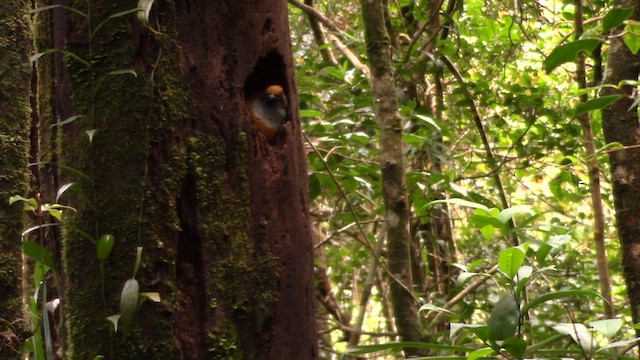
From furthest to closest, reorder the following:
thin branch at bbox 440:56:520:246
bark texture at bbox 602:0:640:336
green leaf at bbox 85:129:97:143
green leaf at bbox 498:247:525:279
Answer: thin branch at bbox 440:56:520:246 < bark texture at bbox 602:0:640:336 < green leaf at bbox 498:247:525:279 < green leaf at bbox 85:129:97:143

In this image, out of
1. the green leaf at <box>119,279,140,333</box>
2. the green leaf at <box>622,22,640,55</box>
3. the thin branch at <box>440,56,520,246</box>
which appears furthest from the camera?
the thin branch at <box>440,56,520,246</box>

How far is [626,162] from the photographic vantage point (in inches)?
86.6

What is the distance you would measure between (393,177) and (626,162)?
709 millimetres

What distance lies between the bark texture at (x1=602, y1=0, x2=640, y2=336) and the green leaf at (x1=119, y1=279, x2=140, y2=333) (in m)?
1.48

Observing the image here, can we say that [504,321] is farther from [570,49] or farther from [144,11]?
[144,11]

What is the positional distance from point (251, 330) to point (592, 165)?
1.78 meters

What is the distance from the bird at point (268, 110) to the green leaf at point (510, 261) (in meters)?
0.53

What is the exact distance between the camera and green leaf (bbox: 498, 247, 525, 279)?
1.53 meters

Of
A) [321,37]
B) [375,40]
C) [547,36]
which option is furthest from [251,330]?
[547,36]

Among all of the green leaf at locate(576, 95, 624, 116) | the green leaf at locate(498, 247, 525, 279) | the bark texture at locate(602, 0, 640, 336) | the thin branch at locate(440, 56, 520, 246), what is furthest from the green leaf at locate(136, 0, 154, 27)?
the thin branch at locate(440, 56, 520, 246)

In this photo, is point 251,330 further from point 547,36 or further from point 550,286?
point 547,36

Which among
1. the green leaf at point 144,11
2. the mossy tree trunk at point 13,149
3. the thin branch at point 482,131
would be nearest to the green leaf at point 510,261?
the green leaf at point 144,11

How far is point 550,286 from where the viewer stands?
4.30m

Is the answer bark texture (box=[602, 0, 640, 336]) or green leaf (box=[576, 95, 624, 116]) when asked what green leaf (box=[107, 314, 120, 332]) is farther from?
bark texture (box=[602, 0, 640, 336])
